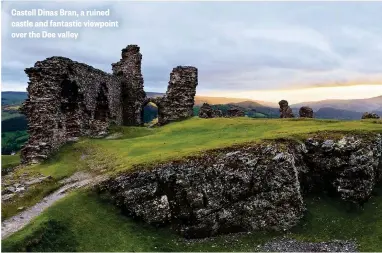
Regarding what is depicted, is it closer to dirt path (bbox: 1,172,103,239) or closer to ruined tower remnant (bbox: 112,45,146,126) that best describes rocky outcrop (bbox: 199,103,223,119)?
ruined tower remnant (bbox: 112,45,146,126)

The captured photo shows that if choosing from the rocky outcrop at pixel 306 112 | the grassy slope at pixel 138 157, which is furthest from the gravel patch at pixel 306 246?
the rocky outcrop at pixel 306 112

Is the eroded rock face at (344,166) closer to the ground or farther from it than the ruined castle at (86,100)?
closer to the ground

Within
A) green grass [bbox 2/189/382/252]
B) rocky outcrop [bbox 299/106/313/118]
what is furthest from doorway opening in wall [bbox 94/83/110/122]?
rocky outcrop [bbox 299/106/313/118]

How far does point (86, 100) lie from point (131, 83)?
1790cm

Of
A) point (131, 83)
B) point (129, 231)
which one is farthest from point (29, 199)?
point (131, 83)

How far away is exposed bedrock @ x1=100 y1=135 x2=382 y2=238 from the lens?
99.9 ft

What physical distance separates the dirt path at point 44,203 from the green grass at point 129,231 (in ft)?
3.70

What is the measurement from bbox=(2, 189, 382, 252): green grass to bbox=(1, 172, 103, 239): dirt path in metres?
1.13

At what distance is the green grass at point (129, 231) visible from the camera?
2547 cm

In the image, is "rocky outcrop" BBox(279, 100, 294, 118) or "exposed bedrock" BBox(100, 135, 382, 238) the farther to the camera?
"rocky outcrop" BBox(279, 100, 294, 118)

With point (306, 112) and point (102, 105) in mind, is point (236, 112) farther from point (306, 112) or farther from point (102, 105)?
point (102, 105)

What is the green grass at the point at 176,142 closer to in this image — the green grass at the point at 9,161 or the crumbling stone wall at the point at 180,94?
the green grass at the point at 9,161

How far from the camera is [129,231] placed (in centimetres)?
2839

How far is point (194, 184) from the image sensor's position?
3136 centimetres
